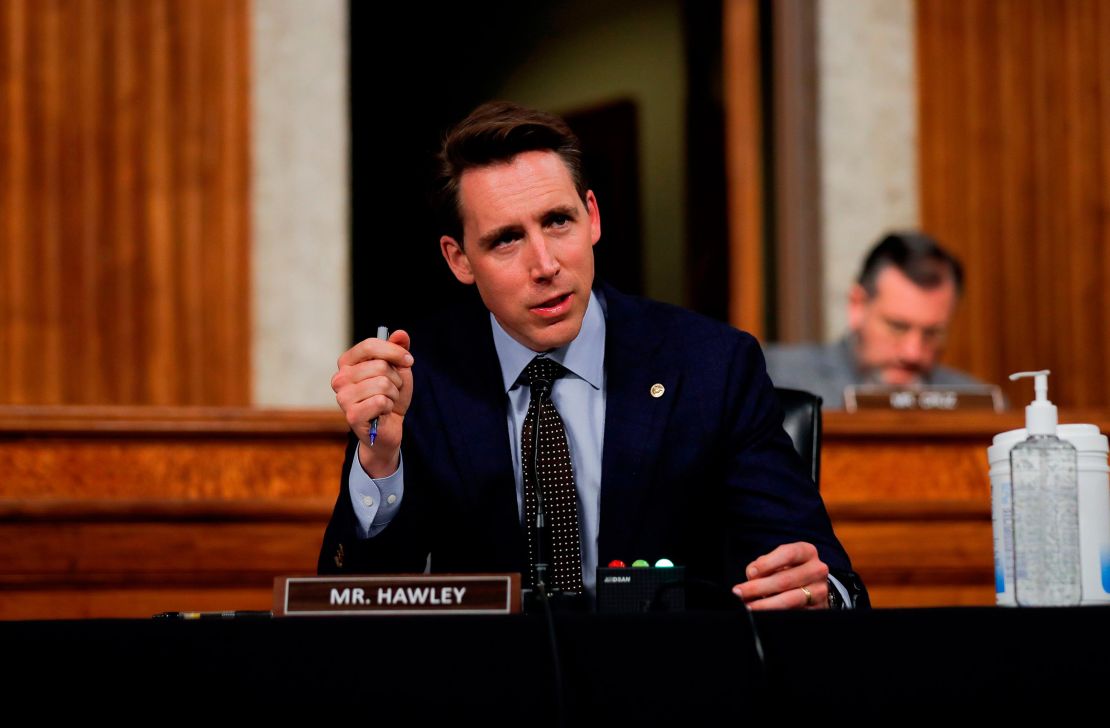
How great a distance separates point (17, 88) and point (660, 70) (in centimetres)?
232

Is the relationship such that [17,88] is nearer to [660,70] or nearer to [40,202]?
[40,202]

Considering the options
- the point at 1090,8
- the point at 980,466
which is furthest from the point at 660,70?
the point at 980,466

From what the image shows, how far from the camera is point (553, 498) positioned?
66.4 inches

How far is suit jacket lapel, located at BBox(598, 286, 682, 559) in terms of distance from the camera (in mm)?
1700

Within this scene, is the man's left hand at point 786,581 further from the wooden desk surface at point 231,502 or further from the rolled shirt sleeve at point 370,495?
the wooden desk surface at point 231,502

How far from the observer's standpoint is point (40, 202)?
3936 mm

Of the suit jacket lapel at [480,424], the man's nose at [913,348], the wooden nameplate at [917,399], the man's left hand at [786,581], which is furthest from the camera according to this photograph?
the man's nose at [913,348]

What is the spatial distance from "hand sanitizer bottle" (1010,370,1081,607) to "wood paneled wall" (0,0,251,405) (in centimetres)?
311

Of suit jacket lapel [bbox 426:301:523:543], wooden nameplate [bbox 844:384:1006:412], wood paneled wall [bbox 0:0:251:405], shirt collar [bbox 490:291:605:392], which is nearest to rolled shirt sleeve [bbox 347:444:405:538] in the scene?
suit jacket lapel [bbox 426:301:523:543]

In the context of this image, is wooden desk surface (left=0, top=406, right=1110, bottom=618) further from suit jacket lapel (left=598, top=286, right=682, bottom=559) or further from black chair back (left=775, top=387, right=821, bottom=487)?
suit jacket lapel (left=598, top=286, right=682, bottom=559)

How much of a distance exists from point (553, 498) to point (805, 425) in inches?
17.4

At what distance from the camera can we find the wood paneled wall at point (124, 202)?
392 centimetres

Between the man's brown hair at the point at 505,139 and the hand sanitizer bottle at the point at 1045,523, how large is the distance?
0.78 m

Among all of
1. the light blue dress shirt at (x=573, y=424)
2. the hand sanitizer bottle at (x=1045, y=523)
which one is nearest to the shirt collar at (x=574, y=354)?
the light blue dress shirt at (x=573, y=424)
